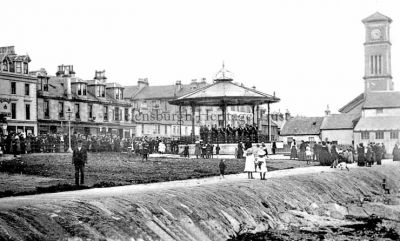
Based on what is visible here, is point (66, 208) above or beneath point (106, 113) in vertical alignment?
beneath

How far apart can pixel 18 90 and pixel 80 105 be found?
12.1 m

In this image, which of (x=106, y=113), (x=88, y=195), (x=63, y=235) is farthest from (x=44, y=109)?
(x=63, y=235)

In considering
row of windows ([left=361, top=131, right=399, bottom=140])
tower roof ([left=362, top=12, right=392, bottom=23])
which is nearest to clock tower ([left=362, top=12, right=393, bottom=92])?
tower roof ([left=362, top=12, right=392, bottom=23])

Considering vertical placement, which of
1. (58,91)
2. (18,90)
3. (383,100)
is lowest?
(383,100)

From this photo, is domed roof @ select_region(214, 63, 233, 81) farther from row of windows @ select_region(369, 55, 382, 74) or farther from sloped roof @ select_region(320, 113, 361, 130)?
row of windows @ select_region(369, 55, 382, 74)

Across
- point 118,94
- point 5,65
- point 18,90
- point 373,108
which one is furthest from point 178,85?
point 5,65

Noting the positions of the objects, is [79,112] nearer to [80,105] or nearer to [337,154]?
[80,105]

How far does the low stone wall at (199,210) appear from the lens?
44.4 ft

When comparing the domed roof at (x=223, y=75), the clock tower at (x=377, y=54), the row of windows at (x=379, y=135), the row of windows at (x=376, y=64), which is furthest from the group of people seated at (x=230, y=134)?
the row of windows at (x=376, y=64)

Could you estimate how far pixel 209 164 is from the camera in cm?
3195

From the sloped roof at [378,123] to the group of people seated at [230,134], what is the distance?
29.5 metres

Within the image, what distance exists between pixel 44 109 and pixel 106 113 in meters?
11.5

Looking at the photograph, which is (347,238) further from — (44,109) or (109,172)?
(44,109)

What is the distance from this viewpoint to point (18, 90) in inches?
2009
